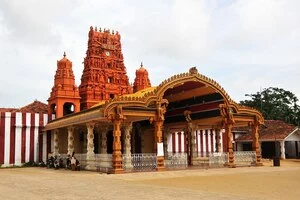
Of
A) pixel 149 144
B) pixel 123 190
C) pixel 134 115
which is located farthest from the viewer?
pixel 149 144

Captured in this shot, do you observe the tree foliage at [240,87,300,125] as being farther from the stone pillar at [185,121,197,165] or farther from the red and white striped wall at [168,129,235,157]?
the stone pillar at [185,121,197,165]

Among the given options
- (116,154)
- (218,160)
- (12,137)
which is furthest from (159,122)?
(12,137)

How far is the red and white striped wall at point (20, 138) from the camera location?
26.7 meters

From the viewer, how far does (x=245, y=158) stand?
24.3 meters

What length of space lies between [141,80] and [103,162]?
17529mm

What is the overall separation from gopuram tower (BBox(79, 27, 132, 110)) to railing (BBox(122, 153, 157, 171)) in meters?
12.3

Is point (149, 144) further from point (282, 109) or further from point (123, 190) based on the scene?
point (282, 109)

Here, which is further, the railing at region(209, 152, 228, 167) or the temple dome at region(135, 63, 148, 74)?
the temple dome at region(135, 63, 148, 74)

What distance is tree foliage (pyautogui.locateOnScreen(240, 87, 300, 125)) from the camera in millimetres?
56812

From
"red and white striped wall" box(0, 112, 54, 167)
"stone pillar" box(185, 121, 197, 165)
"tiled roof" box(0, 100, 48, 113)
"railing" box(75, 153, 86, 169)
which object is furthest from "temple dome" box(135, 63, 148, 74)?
"railing" box(75, 153, 86, 169)

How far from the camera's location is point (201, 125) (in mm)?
27422

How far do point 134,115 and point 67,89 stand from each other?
12.4 meters

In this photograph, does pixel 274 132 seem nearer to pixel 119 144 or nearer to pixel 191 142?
pixel 191 142

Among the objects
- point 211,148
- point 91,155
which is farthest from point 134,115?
point 211,148
